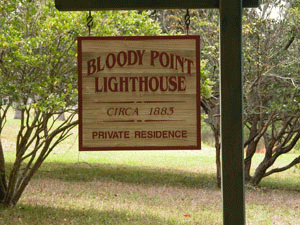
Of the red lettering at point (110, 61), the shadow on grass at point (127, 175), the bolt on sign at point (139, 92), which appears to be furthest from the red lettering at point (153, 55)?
the shadow on grass at point (127, 175)

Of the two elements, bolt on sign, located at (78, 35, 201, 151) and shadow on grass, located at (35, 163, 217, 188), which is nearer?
bolt on sign, located at (78, 35, 201, 151)

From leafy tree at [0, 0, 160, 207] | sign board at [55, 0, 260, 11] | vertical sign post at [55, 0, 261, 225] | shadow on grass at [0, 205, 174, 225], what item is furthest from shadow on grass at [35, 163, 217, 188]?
sign board at [55, 0, 260, 11]

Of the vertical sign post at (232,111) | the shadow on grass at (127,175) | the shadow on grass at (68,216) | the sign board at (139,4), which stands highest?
the sign board at (139,4)

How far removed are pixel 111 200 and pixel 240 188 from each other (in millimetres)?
10475

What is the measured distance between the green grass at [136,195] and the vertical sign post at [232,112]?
283 inches

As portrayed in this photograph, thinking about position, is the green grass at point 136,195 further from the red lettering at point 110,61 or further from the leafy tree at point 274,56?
the red lettering at point 110,61

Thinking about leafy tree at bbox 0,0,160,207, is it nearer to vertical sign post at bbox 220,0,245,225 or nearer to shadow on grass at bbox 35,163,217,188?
vertical sign post at bbox 220,0,245,225

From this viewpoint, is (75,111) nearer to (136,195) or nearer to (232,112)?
(136,195)

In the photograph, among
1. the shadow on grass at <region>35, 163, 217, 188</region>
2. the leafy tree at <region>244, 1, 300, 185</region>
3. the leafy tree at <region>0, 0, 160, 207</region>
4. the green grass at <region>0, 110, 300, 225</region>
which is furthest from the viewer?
the shadow on grass at <region>35, 163, 217, 188</region>

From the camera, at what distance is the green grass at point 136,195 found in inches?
479

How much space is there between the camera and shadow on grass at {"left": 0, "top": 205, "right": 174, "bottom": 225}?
1130 centimetres

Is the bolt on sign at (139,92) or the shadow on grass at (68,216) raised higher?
the bolt on sign at (139,92)

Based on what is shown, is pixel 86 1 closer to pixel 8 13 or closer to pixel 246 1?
pixel 246 1

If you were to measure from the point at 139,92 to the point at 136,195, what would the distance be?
11274 millimetres
